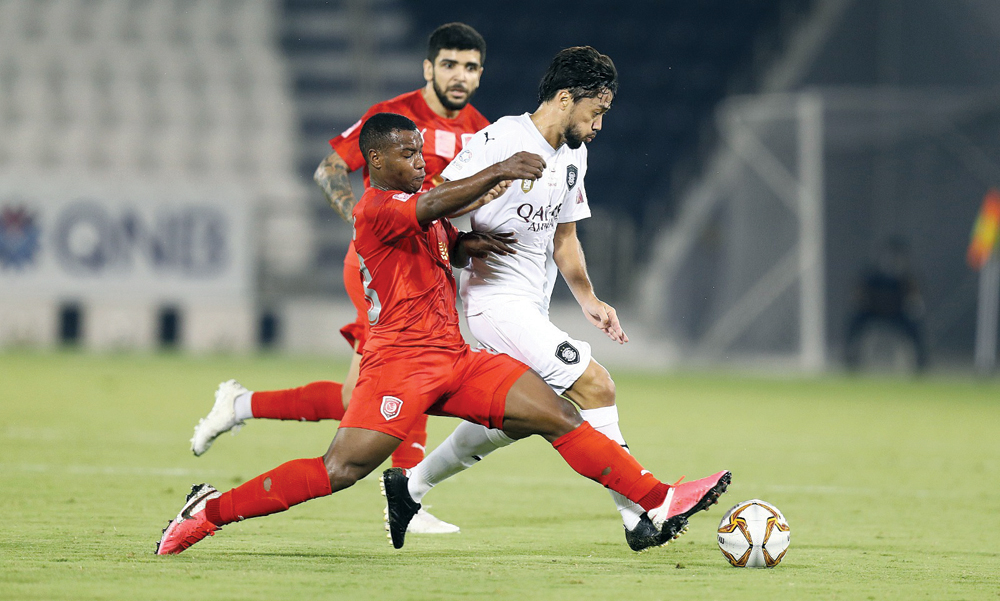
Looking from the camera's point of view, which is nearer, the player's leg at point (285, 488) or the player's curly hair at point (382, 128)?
the player's leg at point (285, 488)

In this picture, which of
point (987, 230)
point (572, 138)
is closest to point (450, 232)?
point (572, 138)

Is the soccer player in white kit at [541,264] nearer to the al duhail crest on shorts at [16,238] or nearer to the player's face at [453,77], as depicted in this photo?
the player's face at [453,77]

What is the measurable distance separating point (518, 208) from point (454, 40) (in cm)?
130

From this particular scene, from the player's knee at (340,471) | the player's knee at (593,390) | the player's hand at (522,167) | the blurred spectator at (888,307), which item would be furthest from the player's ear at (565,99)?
the blurred spectator at (888,307)

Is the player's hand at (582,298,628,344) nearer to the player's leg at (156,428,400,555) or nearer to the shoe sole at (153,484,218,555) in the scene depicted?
the player's leg at (156,428,400,555)

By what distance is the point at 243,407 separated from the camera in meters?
5.85

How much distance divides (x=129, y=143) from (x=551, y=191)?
18046 mm

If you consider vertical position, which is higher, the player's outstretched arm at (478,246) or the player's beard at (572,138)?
the player's beard at (572,138)

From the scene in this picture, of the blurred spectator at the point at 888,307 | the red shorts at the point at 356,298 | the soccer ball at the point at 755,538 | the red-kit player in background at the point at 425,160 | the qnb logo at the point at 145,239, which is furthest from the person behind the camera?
the qnb logo at the point at 145,239

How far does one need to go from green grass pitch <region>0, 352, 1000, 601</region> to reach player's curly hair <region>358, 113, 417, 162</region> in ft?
4.84

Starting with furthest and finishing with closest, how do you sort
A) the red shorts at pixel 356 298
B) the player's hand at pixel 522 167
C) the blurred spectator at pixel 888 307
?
the blurred spectator at pixel 888 307, the red shorts at pixel 356 298, the player's hand at pixel 522 167

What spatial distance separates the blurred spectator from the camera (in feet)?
53.0

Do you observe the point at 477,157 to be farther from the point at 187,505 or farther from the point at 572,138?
the point at 187,505

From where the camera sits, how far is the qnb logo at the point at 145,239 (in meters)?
18.3
